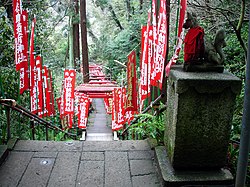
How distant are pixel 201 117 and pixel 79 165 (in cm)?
208

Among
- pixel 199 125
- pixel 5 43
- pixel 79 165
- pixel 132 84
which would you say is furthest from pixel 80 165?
pixel 5 43

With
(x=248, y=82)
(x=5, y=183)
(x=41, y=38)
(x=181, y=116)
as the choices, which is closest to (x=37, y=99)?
(x=41, y=38)

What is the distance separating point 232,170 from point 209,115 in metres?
1.03

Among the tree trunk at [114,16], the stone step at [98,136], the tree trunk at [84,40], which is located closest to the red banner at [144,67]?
the stone step at [98,136]

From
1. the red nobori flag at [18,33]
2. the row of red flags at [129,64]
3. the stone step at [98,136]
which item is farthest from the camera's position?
the stone step at [98,136]

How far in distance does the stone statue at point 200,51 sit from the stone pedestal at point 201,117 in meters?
0.14

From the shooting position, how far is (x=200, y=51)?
11.4 feet

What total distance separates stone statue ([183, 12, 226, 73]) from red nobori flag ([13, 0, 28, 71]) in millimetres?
4142

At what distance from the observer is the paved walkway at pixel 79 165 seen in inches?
147

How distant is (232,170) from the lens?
12.3ft

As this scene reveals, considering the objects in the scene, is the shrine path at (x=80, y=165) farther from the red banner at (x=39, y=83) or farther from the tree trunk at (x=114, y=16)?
the tree trunk at (x=114, y=16)

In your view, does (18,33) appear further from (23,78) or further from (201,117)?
(201,117)

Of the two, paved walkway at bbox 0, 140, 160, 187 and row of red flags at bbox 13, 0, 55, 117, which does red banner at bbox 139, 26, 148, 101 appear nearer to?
paved walkway at bbox 0, 140, 160, 187

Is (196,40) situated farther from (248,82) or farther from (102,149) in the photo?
(102,149)
